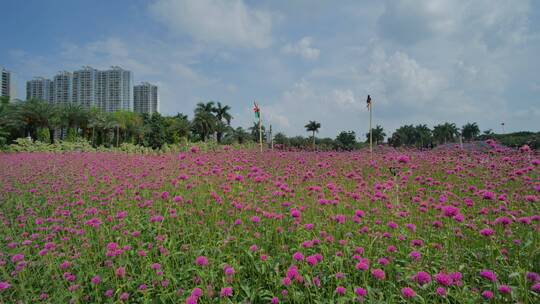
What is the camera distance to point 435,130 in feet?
245

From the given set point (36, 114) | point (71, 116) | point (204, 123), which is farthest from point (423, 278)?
point (71, 116)

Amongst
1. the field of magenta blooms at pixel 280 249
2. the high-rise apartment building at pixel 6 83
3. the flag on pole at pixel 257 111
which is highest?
the high-rise apartment building at pixel 6 83

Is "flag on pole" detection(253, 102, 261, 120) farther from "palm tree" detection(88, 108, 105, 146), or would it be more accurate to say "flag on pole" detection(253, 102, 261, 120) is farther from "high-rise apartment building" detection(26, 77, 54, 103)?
"high-rise apartment building" detection(26, 77, 54, 103)

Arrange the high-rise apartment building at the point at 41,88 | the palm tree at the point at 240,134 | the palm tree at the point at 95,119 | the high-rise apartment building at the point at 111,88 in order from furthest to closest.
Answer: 1. the high-rise apartment building at the point at 41,88
2. the high-rise apartment building at the point at 111,88
3. the palm tree at the point at 240,134
4. the palm tree at the point at 95,119

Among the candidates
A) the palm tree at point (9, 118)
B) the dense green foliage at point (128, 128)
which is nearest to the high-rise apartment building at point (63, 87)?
the dense green foliage at point (128, 128)

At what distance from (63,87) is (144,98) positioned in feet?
55.0

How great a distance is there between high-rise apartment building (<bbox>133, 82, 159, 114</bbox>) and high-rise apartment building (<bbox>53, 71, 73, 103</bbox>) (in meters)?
13.5

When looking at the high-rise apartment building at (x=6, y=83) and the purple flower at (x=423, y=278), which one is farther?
the high-rise apartment building at (x=6, y=83)

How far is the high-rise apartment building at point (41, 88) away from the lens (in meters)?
69.2

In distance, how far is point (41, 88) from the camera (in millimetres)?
70062

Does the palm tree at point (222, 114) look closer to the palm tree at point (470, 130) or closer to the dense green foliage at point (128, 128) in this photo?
the dense green foliage at point (128, 128)

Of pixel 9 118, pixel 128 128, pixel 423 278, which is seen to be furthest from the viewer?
pixel 128 128

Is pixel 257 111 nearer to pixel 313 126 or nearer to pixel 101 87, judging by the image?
pixel 313 126

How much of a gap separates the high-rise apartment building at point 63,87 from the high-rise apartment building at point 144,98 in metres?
13.5
